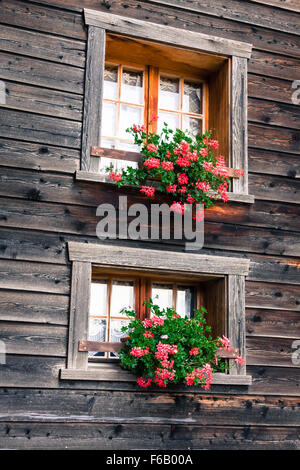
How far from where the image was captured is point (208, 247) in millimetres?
5578

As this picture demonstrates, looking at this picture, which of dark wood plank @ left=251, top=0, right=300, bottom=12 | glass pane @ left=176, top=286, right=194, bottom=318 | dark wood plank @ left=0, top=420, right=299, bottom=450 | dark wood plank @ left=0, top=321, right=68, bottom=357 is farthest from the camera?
dark wood plank @ left=251, top=0, right=300, bottom=12

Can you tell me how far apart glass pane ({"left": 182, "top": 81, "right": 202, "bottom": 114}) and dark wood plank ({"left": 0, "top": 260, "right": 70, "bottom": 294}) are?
7.36 ft

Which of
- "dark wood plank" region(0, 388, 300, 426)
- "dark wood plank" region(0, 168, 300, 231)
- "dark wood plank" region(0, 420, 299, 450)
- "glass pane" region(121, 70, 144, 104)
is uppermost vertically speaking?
"glass pane" region(121, 70, 144, 104)

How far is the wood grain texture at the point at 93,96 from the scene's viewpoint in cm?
538

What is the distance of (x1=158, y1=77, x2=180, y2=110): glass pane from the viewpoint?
615 centimetres

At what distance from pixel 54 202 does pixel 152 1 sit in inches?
89.0

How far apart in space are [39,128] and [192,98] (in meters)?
1.79

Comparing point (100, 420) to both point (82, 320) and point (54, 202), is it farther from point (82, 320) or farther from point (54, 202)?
point (54, 202)

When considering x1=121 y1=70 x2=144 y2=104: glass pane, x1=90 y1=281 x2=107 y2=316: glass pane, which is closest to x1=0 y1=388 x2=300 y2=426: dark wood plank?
x1=90 y1=281 x2=107 y2=316: glass pane

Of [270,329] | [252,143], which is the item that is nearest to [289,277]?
[270,329]

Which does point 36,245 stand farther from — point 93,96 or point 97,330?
point 93,96

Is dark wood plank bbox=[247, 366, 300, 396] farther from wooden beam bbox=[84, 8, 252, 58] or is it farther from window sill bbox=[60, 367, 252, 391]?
wooden beam bbox=[84, 8, 252, 58]

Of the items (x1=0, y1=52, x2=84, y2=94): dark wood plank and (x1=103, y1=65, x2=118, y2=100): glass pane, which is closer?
(x1=0, y1=52, x2=84, y2=94): dark wood plank

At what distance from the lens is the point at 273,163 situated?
5.99 metres
